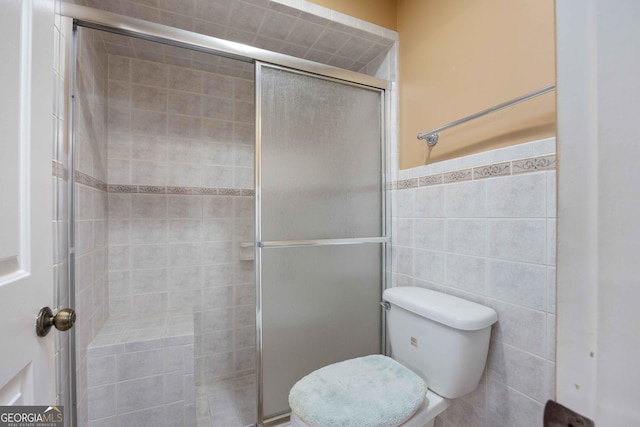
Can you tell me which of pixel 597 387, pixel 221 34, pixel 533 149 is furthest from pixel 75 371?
pixel 533 149

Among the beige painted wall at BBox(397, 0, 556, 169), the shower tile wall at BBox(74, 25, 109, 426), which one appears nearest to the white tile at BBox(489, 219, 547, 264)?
the beige painted wall at BBox(397, 0, 556, 169)

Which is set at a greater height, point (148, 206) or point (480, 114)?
point (480, 114)

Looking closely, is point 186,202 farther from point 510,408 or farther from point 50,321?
point 510,408

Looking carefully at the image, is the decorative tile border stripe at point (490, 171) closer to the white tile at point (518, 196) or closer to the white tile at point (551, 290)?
the white tile at point (518, 196)

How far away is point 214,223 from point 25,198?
4.56 ft

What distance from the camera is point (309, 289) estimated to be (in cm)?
131

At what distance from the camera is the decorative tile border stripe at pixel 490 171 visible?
0.85m

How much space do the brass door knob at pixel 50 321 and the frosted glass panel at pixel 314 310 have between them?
71 cm

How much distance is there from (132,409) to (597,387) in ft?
5.89

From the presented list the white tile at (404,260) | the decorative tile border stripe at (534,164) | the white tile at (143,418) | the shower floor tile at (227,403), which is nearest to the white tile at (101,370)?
the white tile at (143,418)

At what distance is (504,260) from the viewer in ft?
3.13

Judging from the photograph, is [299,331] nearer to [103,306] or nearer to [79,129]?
[103,306]

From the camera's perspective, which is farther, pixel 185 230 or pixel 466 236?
pixel 185 230

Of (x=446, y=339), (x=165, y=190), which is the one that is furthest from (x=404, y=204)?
(x=165, y=190)
